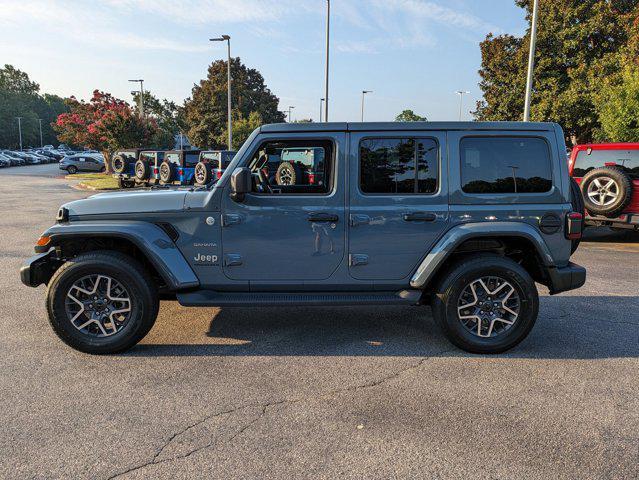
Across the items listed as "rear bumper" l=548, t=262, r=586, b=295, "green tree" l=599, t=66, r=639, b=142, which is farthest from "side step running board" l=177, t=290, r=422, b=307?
"green tree" l=599, t=66, r=639, b=142

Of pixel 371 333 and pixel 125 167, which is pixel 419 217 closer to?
pixel 371 333

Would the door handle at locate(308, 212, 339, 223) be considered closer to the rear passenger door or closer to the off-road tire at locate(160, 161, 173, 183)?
the rear passenger door

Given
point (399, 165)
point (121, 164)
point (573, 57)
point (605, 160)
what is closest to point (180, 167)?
point (121, 164)

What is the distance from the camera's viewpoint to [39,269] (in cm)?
425

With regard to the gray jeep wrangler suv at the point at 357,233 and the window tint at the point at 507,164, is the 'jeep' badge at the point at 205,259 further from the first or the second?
the window tint at the point at 507,164

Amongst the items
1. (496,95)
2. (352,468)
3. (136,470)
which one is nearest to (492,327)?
(352,468)

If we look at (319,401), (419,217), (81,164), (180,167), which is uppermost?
(81,164)

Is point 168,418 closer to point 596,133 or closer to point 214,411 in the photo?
point 214,411

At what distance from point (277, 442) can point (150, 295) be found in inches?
71.6

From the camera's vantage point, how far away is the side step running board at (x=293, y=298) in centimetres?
415

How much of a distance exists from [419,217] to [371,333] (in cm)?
130

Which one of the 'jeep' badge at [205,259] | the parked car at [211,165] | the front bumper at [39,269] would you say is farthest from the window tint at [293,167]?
the parked car at [211,165]

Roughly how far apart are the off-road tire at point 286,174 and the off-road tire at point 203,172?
12.5 m

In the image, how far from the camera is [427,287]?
4.43 meters
